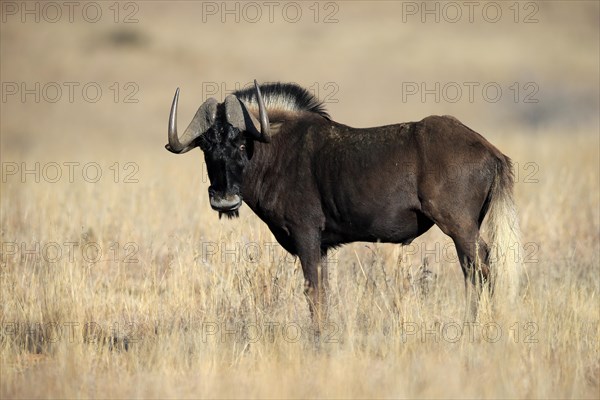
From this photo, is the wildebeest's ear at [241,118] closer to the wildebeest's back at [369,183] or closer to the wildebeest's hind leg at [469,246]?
the wildebeest's back at [369,183]

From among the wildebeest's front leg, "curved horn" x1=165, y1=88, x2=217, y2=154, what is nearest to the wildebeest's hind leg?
the wildebeest's front leg

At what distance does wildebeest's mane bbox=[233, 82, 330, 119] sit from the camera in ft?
26.0

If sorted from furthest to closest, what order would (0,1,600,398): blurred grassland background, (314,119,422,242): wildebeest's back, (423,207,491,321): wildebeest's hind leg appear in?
(314,119,422,242): wildebeest's back < (423,207,491,321): wildebeest's hind leg < (0,1,600,398): blurred grassland background

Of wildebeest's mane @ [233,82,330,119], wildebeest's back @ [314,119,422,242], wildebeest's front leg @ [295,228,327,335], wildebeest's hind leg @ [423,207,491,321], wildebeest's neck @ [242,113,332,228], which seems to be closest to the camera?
wildebeest's hind leg @ [423,207,491,321]

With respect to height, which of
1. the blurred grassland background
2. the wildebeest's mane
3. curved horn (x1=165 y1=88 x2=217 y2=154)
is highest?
the wildebeest's mane

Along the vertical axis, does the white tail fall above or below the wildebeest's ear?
below

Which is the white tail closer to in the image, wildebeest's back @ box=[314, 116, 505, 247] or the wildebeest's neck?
wildebeest's back @ box=[314, 116, 505, 247]

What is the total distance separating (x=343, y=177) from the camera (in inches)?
294

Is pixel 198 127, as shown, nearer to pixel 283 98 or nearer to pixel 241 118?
pixel 241 118

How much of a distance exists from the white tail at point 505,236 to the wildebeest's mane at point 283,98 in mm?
1723

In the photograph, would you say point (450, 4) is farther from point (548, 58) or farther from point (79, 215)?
point (79, 215)

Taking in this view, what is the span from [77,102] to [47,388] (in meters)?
27.6

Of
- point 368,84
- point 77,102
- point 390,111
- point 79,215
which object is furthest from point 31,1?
point 79,215

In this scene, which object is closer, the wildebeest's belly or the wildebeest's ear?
the wildebeest's belly
